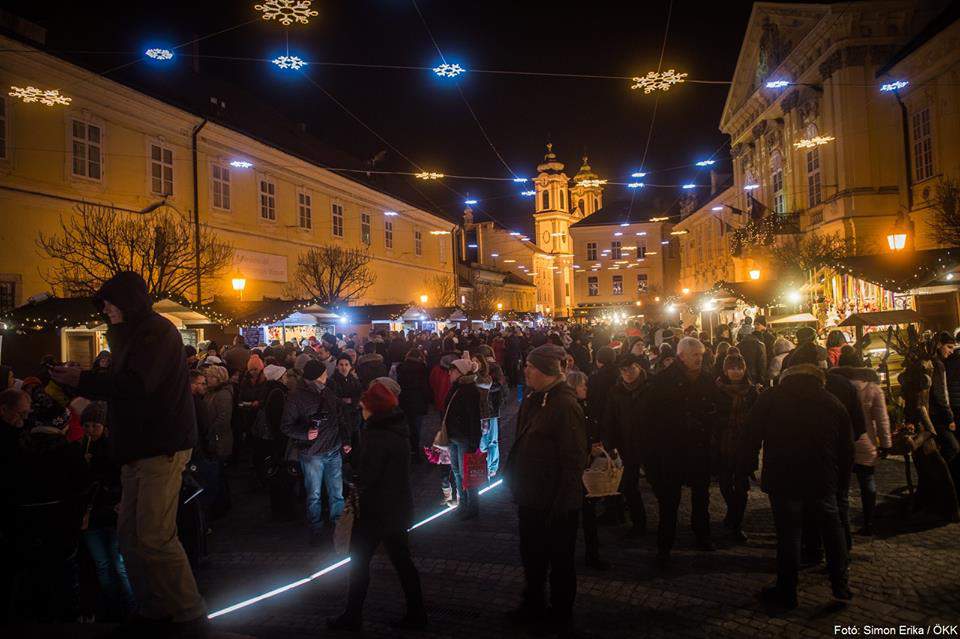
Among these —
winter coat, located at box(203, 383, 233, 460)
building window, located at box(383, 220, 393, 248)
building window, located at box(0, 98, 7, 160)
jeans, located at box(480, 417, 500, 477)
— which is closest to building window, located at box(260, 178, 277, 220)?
building window, located at box(383, 220, 393, 248)

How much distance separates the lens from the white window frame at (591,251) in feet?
257

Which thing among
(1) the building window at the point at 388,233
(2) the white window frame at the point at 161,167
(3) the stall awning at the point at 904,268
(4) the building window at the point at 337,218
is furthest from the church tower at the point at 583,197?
(3) the stall awning at the point at 904,268

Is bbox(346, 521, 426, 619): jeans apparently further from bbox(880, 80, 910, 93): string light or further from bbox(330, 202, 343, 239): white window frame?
bbox(330, 202, 343, 239): white window frame

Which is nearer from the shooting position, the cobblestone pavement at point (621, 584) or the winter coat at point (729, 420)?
the cobblestone pavement at point (621, 584)

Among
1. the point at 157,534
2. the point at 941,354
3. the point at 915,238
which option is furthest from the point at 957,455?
the point at 915,238

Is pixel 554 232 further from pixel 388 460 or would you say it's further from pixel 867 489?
pixel 388 460

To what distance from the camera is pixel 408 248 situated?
4106cm

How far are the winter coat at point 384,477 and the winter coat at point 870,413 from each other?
4.33 m

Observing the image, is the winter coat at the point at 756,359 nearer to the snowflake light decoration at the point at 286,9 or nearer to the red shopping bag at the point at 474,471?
the red shopping bag at the point at 474,471

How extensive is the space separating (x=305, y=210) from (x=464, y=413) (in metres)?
25.0

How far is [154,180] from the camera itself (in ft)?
69.3

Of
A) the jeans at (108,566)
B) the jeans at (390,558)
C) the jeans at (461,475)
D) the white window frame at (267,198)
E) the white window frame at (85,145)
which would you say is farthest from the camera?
the white window frame at (267,198)

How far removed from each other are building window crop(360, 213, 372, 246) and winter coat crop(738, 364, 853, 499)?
31.7 metres

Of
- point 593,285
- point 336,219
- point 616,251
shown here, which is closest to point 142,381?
point 336,219
